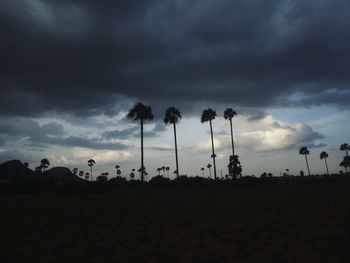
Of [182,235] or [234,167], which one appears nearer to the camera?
[182,235]

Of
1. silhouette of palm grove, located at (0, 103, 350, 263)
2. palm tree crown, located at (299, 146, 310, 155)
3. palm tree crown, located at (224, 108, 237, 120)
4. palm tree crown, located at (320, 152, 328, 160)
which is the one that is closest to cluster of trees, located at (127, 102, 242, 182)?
palm tree crown, located at (224, 108, 237, 120)

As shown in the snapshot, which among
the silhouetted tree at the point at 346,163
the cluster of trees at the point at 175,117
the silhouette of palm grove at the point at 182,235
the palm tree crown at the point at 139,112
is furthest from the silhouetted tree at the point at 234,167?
the silhouetted tree at the point at 346,163

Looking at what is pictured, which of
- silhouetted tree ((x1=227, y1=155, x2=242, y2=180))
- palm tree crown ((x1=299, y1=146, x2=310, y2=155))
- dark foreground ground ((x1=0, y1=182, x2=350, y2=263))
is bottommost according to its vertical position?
dark foreground ground ((x1=0, y1=182, x2=350, y2=263))

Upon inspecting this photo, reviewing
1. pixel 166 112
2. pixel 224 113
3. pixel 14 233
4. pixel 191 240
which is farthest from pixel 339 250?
pixel 224 113

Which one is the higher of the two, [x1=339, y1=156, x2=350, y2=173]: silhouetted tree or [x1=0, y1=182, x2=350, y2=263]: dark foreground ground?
[x1=339, y1=156, x2=350, y2=173]: silhouetted tree

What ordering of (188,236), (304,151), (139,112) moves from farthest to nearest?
1. (304,151)
2. (139,112)
3. (188,236)

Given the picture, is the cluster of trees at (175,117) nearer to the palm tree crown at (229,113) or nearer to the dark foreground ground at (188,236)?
the palm tree crown at (229,113)

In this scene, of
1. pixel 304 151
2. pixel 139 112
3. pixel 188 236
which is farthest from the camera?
pixel 304 151

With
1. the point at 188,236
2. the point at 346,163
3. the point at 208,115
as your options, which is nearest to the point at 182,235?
the point at 188,236

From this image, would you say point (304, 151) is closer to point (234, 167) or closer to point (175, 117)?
point (234, 167)

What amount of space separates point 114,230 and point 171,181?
7371 cm

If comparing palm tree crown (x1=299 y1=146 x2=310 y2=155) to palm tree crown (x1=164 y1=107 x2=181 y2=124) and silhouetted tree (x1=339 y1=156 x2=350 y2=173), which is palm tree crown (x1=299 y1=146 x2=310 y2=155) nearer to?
silhouetted tree (x1=339 y1=156 x2=350 y2=173)

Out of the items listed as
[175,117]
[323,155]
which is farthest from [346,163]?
[175,117]

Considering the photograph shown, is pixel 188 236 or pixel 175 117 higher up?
pixel 175 117
